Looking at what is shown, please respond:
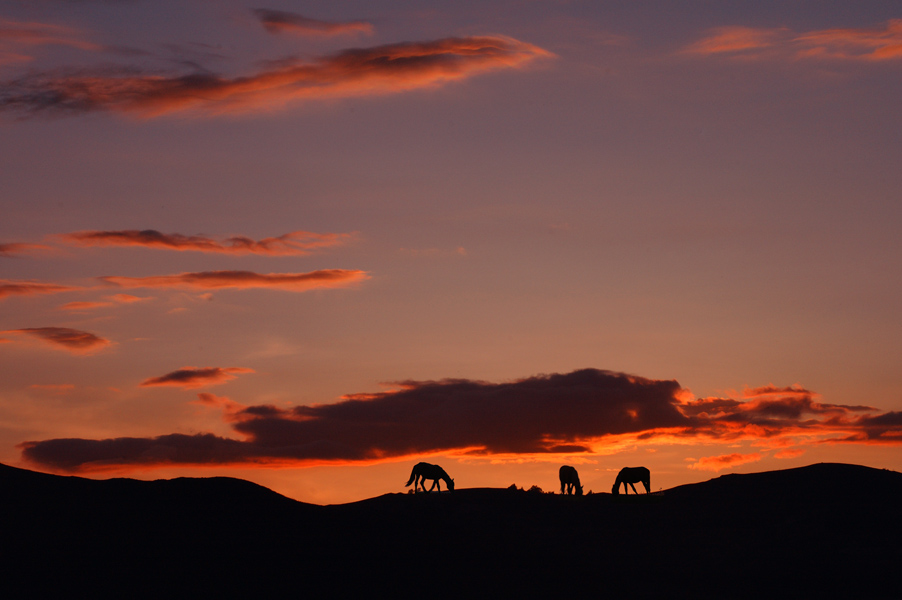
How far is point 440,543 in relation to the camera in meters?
48.7

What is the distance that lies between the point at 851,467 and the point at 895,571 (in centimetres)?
1473

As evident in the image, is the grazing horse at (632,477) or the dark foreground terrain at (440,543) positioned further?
the grazing horse at (632,477)

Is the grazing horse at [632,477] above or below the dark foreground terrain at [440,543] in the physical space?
above

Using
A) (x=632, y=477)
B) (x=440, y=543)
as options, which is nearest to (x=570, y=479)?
(x=632, y=477)

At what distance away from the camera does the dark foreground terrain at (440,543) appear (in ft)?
139

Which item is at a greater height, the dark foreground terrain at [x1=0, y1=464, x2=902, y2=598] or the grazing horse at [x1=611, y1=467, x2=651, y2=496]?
the grazing horse at [x1=611, y1=467, x2=651, y2=496]

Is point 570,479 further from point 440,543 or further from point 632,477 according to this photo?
point 440,543

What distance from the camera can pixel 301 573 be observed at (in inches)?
1688

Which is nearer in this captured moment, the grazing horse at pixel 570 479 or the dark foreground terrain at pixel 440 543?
the dark foreground terrain at pixel 440 543

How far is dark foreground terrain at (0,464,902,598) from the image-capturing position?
42375 millimetres

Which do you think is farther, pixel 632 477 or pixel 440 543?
pixel 632 477

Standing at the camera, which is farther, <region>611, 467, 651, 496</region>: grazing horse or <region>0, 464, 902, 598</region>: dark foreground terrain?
<region>611, 467, 651, 496</region>: grazing horse

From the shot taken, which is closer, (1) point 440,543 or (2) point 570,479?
(1) point 440,543

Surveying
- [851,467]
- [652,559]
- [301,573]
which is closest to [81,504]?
[301,573]
